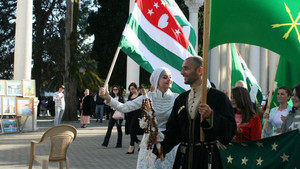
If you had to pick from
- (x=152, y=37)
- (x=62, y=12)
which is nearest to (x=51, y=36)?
(x=62, y=12)

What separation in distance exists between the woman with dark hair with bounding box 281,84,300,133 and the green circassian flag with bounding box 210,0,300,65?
0.53m

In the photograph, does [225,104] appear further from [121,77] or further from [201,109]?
[121,77]

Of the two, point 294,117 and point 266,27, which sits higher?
point 266,27

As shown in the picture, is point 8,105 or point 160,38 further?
point 8,105

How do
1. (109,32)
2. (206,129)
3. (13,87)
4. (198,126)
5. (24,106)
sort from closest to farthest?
(206,129) < (198,126) < (13,87) < (24,106) < (109,32)

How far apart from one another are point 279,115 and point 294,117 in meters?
0.74

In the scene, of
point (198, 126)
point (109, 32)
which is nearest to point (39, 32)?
point (109, 32)

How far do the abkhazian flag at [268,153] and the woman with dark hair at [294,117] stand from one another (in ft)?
0.54

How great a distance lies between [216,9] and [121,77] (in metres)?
30.4

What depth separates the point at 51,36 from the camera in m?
37.5

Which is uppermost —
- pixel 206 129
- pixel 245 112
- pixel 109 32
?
pixel 109 32

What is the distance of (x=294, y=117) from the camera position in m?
7.25

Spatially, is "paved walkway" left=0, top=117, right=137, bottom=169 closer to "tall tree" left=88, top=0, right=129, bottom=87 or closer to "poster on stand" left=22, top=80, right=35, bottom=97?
"poster on stand" left=22, top=80, right=35, bottom=97

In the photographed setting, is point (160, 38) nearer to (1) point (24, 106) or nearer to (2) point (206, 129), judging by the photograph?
(2) point (206, 129)
